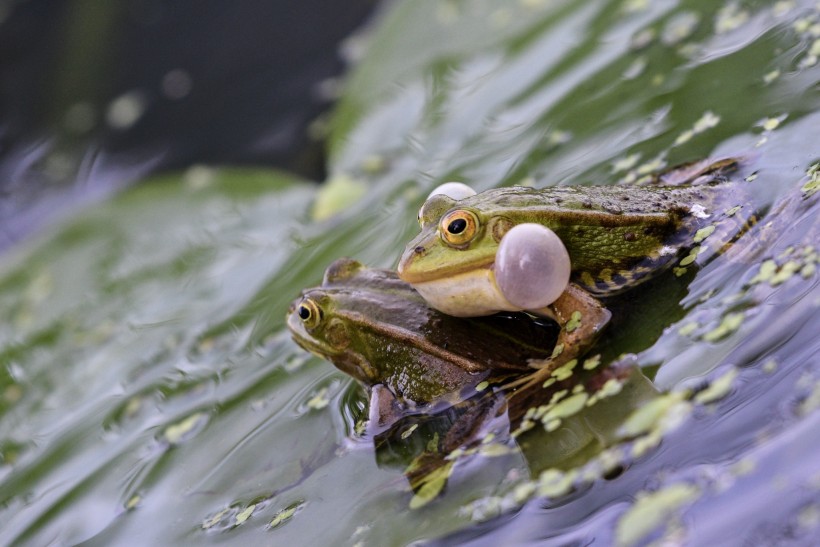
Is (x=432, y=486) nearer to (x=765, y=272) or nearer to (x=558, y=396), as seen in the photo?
(x=558, y=396)

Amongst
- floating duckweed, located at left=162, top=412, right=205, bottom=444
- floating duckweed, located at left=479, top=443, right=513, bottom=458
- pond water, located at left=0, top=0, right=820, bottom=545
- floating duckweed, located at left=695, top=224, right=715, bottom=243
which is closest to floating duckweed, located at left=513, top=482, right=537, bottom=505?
pond water, located at left=0, top=0, right=820, bottom=545

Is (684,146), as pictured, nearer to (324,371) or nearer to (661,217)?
(661,217)

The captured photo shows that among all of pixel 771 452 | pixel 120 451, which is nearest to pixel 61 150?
pixel 120 451

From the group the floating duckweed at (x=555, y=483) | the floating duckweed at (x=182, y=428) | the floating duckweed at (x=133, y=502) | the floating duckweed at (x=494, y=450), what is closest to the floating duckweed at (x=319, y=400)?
the floating duckweed at (x=182, y=428)

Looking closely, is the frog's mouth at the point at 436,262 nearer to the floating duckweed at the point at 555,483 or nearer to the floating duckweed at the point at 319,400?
the floating duckweed at the point at 555,483

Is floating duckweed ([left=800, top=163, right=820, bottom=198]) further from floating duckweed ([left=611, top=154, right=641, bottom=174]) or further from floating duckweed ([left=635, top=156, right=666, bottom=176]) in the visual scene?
floating duckweed ([left=611, top=154, right=641, bottom=174])

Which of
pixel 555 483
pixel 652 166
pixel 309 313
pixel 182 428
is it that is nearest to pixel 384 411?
pixel 309 313
